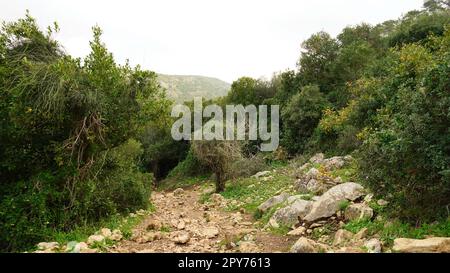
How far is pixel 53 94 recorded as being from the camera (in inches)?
372

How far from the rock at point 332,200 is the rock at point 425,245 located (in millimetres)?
3217

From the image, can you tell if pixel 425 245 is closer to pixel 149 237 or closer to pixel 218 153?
pixel 149 237

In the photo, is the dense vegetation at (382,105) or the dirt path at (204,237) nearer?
the dense vegetation at (382,105)

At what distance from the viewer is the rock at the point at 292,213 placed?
31.9 ft

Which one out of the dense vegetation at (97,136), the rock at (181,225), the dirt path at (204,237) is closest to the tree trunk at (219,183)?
the dense vegetation at (97,136)

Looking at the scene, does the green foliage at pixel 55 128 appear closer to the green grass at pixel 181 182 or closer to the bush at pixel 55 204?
the bush at pixel 55 204

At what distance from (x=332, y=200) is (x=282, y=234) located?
160 centimetres

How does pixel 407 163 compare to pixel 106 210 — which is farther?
pixel 106 210

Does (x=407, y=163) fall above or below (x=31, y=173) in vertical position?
above

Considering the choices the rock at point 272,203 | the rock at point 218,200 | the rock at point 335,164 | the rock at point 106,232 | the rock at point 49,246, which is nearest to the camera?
the rock at point 49,246

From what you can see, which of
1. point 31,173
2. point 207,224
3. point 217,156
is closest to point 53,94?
point 31,173

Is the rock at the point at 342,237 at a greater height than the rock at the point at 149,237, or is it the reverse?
the rock at the point at 342,237

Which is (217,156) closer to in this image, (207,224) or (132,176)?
(132,176)
